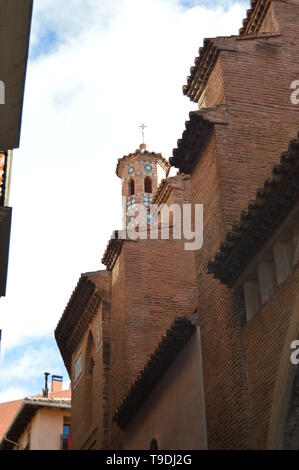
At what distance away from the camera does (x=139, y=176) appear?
24234mm

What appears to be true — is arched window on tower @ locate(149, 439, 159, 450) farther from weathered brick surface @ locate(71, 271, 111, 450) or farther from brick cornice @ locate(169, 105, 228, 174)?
brick cornice @ locate(169, 105, 228, 174)

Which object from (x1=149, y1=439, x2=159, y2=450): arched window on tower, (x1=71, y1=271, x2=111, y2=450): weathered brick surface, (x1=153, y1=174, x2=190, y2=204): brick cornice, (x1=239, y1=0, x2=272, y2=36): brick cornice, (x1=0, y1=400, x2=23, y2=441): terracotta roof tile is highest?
(x1=239, y1=0, x2=272, y2=36): brick cornice

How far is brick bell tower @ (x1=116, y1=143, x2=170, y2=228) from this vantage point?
2391 cm

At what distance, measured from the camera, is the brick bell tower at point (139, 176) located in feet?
78.4

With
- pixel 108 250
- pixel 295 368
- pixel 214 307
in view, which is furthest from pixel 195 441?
pixel 108 250

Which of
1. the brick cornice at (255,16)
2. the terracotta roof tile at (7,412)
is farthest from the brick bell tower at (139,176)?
the terracotta roof tile at (7,412)

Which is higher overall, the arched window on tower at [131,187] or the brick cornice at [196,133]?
the arched window on tower at [131,187]

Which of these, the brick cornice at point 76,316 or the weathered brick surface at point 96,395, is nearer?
the weathered brick surface at point 96,395

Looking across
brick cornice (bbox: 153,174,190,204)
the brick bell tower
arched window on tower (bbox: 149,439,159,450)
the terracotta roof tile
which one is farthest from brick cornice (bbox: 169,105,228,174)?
the terracotta roof tile

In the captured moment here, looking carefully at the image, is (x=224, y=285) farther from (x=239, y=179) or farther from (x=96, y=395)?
(x=96, y=395)

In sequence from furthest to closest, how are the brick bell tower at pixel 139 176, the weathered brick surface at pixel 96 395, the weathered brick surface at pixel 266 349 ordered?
the brick bell tower at pixel 139 176 < the weathered brick surface at pixel 96 395 < the weathered brick surface at pixel 266 349

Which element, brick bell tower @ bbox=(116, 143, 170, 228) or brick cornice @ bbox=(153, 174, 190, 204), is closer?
brick cornice @ bbox=(153, 174, 190, 204)

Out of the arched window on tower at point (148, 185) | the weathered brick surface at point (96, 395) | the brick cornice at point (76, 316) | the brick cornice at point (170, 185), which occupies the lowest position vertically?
the weathered brick surface at point (96, 395)

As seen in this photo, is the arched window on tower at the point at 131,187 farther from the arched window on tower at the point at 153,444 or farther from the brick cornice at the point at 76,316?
the arched window on tower at the point at 153,444
